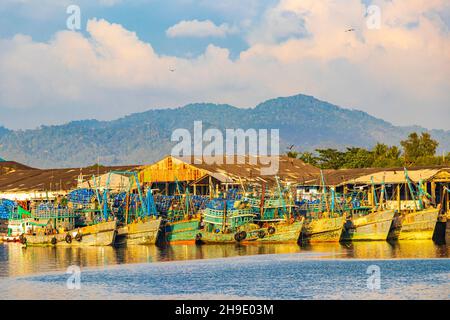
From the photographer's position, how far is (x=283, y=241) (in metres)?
67.6

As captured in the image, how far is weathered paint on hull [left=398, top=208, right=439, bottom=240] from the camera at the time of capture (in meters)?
67.4

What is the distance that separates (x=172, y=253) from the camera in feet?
202

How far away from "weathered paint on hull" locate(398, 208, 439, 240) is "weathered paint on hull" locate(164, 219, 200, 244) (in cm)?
1576

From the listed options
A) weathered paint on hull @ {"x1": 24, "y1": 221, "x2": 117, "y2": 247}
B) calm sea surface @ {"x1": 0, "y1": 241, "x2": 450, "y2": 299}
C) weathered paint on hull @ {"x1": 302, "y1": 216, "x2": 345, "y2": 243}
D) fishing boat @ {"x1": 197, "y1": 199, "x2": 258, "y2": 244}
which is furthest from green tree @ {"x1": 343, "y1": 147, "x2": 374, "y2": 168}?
weathered paint on hull @ {"x1": 24, "y1": 221, "x2": 117, "y2": 247}

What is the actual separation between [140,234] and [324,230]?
14026mm

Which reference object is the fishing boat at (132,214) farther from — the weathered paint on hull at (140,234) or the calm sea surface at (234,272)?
the calm sea surface at (234,272)

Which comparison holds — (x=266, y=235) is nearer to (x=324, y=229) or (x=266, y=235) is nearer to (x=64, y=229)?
(x=324, y=229)

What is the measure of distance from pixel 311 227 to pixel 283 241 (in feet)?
8.49

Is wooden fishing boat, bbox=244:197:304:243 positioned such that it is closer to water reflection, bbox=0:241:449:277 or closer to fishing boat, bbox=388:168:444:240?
water reflection, bbox=0:241:449:277

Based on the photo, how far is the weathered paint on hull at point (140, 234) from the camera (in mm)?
68500

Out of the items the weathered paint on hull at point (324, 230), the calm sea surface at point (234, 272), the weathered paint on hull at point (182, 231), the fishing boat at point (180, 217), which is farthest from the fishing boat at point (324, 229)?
the fishing boat at point (180, 217)

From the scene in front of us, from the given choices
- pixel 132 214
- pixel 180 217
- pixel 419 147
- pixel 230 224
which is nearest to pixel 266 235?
pixel 230 224
